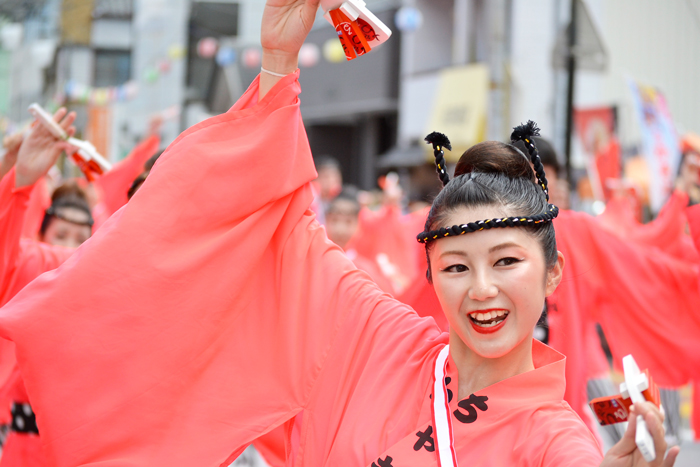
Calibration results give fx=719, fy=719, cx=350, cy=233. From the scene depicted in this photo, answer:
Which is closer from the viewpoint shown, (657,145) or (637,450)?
(637,450)

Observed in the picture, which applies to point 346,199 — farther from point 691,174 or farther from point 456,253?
point 456,253

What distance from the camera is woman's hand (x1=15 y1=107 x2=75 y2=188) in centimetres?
229

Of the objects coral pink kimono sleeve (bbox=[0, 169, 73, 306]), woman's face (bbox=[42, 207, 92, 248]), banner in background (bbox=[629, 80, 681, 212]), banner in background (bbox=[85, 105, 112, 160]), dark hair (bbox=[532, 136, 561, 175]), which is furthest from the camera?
banner in background (bbox=[85, 105, 112, 160])

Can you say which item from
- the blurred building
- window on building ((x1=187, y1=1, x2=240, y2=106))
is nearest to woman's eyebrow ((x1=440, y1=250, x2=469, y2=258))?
the blurred building

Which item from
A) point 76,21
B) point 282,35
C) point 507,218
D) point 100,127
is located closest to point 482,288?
point 507,218

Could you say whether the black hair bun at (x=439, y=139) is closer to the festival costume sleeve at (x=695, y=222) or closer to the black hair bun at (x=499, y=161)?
the black hair bun at (x=499, y=161)

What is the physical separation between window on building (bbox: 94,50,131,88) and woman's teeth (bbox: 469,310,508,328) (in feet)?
41.4

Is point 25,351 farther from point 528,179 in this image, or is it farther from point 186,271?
point 528,179

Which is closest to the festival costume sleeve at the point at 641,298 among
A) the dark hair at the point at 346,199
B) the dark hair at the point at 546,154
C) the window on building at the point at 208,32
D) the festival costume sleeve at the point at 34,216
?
the dark hair at the point at 546,154

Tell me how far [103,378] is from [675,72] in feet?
33.3

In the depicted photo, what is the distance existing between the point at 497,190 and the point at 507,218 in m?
0.10

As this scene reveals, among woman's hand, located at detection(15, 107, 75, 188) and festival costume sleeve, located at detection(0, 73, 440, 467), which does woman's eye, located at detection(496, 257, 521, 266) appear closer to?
festival costume sleeve, located at detection(0, 73, 440, 467)

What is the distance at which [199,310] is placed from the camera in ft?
5.42

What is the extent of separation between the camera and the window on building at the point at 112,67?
13102 millimetres
